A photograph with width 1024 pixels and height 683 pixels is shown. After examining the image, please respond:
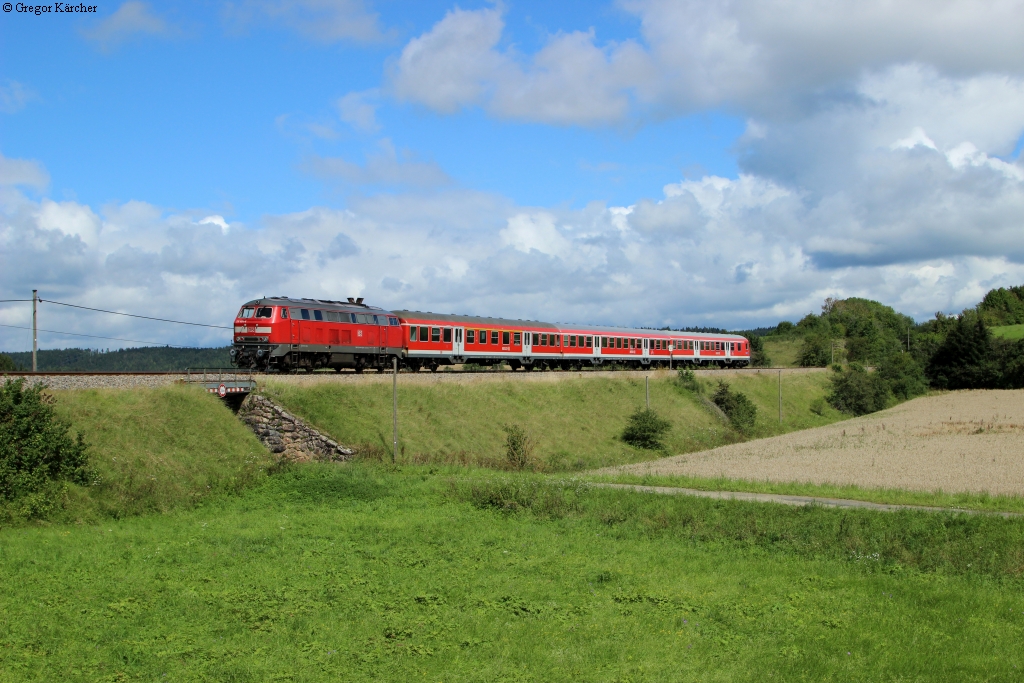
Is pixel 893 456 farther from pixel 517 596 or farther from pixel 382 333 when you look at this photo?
pixel 517 596

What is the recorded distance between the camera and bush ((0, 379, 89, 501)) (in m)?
19.1

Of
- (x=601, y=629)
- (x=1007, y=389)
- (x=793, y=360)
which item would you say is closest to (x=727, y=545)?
(x=601, y=629)

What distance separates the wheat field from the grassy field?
143 inches

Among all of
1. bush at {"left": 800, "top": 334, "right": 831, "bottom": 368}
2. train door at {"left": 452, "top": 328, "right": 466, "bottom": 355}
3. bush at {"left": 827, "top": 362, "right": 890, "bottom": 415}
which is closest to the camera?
train door at {"left": 452, "top": 328, "right": 466, "bottom": 355}

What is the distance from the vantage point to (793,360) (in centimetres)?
12288

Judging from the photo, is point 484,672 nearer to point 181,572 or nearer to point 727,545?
point 181,572

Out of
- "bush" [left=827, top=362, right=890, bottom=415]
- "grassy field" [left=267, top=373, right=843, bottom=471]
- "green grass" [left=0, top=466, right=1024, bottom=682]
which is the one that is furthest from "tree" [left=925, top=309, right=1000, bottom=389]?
"green grass" [left=0, top=466, right=1024, bottom=682]

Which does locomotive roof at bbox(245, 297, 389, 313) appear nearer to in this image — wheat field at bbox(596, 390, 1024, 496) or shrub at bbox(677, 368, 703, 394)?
wheat field at bbox(596, 390, 1024, 496)

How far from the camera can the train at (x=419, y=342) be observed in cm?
3553

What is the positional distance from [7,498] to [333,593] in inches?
408

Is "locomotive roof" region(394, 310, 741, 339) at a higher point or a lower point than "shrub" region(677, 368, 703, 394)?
higher

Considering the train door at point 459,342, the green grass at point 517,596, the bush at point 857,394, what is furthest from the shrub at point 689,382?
the green grass at point 517,596

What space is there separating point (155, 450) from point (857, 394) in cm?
6962

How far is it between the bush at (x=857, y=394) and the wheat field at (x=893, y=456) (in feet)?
37.3
